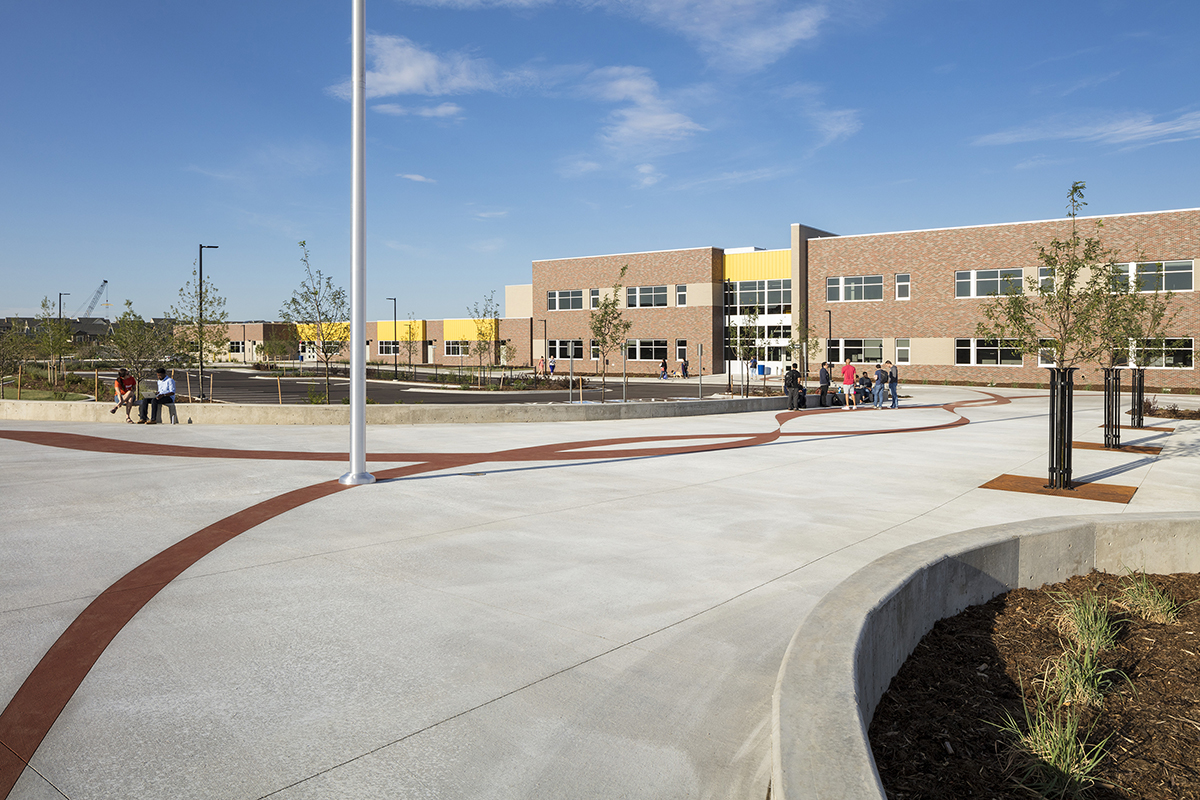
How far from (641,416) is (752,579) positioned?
16.3m

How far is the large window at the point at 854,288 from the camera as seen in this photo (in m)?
52.2

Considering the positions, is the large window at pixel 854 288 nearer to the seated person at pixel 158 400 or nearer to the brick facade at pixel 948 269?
the brick facade at pixel 948 269

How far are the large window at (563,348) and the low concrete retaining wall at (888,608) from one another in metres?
60.4

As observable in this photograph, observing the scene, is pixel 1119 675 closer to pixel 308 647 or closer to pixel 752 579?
pixel 752 579

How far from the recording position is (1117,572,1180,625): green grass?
495 cm

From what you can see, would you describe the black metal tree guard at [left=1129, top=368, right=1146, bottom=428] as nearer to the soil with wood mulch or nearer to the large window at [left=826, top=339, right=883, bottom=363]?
the soil with wood mulch

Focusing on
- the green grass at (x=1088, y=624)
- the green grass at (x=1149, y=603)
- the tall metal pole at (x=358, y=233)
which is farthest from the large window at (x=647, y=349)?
the green grass at (x=1088, y=624)

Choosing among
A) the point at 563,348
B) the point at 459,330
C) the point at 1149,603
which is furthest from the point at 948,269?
the point at 459,330

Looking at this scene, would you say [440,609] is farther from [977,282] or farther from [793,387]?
[977,282]

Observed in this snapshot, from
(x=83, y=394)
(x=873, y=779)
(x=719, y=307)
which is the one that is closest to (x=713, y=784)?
(x=873, y=779)

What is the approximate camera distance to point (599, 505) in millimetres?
8961

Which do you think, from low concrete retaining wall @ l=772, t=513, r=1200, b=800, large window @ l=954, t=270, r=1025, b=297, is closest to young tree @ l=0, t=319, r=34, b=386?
low concrete retaining wall @ l=772, t=513, r=1200, b=800

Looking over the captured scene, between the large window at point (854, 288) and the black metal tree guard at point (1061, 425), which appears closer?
the black metal tree guard at point (1061, 425)

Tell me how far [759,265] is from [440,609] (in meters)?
55.9
